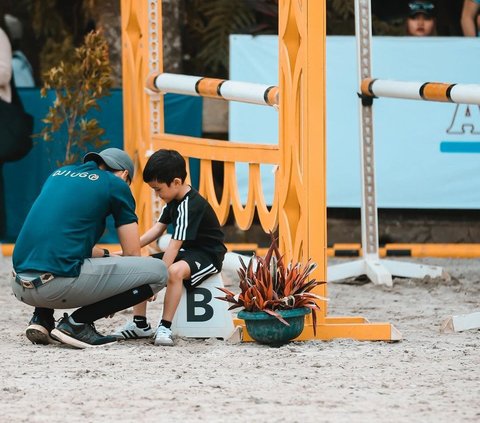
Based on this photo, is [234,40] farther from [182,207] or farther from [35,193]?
[182,207]

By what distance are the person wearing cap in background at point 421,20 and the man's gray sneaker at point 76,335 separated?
5.09m

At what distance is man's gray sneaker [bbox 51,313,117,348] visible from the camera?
259 inches

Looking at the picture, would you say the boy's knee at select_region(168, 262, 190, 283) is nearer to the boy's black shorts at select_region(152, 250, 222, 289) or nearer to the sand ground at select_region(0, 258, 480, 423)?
the boy's black shorts at select_region(152, 250, 222, 289)

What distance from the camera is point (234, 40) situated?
34.0ft

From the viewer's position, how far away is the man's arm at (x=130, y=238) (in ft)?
21.5

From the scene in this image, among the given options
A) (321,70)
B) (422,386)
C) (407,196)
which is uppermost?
(321,70)

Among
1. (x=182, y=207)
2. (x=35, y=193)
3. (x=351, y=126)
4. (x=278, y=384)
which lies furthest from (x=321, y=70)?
(x=35, y=193)

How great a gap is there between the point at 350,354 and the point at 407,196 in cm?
424

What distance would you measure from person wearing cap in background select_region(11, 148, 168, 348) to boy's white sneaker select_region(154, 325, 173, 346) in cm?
17

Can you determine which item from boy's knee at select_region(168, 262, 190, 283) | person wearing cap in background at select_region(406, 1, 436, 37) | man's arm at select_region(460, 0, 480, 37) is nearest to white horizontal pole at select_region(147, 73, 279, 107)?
boy's knee at select_region(168, 262, 190, 283)

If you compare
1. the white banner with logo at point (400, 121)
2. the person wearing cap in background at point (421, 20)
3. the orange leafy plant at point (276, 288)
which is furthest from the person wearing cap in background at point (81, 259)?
the person wearing cap in background at point (421, 20)

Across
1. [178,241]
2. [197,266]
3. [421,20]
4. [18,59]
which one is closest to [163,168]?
[178,241]

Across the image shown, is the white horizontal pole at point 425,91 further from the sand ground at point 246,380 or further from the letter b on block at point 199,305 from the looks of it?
the letter b on block at point 199,305

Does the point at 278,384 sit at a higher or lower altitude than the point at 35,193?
lower
